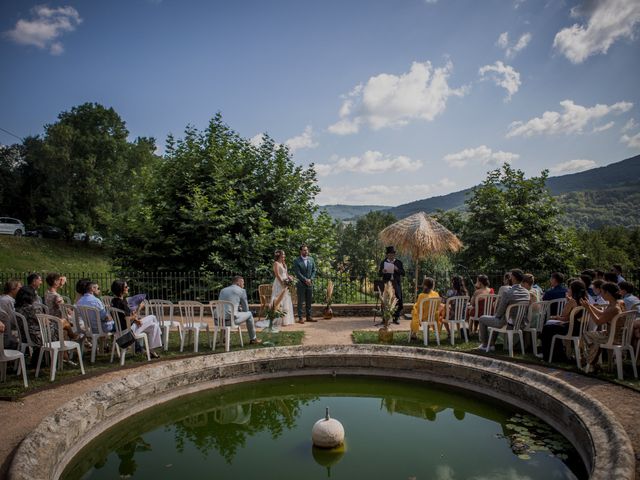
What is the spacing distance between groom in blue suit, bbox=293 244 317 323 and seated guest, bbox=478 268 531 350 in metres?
4.82

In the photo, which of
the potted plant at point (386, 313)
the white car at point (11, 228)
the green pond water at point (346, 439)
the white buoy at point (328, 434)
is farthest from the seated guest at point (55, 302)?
the white car at point (11, 228)

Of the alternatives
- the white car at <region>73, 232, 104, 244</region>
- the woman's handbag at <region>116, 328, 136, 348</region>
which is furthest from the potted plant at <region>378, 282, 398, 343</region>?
the white car at <region>73, 232, 104, 244</region>

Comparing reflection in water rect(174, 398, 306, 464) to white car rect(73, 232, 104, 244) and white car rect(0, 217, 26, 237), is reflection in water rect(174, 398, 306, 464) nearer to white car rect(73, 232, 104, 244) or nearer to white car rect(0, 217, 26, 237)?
white car rect(73, 232, 104, 244)

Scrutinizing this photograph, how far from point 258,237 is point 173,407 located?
345 inches

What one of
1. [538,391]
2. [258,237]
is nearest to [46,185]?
[258,237]

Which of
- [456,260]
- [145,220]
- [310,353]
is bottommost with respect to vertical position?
[310,353]

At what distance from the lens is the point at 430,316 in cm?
888

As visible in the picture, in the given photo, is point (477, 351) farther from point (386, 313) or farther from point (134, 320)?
point (134, 320)

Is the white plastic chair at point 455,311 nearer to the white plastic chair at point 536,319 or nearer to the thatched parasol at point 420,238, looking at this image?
the white plastic chair at point 536,319

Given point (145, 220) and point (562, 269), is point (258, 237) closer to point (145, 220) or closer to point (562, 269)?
point (145, 220)

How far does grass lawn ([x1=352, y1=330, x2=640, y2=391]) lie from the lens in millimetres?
6506

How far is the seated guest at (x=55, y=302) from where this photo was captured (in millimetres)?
7695

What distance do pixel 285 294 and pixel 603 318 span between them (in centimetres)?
690

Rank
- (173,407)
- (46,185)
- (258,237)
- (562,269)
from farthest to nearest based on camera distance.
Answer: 1. (46,185)
2. (562,269)
3. (258,237)
4. (173,407)
